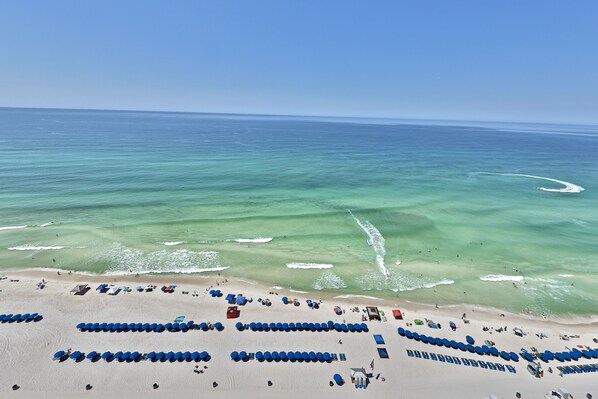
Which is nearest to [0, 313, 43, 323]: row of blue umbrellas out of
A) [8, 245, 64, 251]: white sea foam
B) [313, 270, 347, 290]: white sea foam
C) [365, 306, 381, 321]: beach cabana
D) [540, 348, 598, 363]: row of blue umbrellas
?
[8, 245, 64, 251]: white sea foam

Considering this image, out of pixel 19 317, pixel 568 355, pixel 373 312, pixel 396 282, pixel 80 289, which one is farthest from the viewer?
pixel 396 282

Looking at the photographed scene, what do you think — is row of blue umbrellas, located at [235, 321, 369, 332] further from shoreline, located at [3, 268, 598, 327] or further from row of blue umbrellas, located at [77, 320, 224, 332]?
shoreline, located at [3, 268, 598, 327]

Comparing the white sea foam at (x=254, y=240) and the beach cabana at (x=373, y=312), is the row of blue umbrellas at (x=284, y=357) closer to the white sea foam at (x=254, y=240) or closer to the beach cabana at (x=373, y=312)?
the beach cabana at (x=373, y=312)

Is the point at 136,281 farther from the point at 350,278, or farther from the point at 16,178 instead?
the point at 16,178

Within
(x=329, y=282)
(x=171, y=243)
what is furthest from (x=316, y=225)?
(x=171, y=243)

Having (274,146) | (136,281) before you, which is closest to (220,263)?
(136,281)

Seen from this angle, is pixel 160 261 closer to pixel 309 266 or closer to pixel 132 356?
pixel 132 356

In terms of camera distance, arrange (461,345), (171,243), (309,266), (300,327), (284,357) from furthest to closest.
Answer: (171,243) < (309,266) < (300,327) < (461,345) < (284,357)
